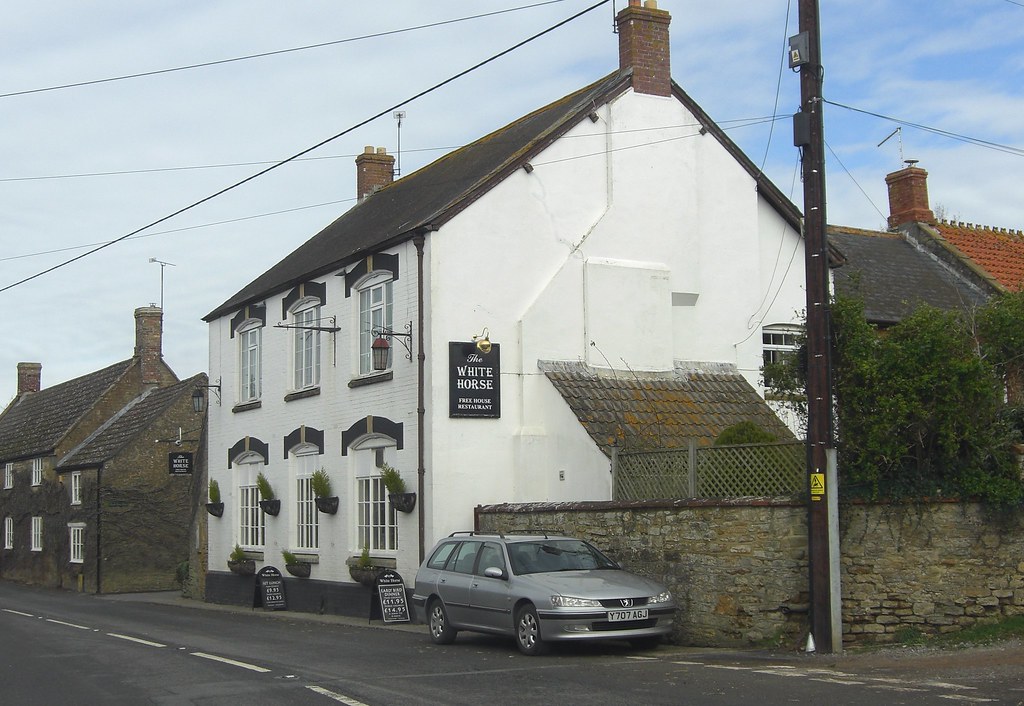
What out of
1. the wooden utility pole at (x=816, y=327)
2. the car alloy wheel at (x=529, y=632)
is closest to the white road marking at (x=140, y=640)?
the car alloy wheel at (x=529, y=632)

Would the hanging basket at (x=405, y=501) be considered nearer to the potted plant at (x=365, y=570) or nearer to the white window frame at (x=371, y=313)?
the potted plant at (x=365, y=570)

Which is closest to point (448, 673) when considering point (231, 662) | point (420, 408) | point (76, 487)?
point (231, 662)

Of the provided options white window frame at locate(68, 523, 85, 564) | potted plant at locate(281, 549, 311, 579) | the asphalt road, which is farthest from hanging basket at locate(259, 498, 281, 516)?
white window frame at locate(68, 523, 85, 564)

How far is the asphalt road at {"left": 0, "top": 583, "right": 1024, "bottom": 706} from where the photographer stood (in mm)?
10508

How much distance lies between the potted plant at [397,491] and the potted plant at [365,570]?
1.51 m

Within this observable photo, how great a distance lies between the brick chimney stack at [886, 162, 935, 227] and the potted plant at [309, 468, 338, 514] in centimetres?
1785

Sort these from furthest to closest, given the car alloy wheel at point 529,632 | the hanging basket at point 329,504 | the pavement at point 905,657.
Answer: the hanging basket at point 329,504
the car alloy wheel at point 529,632
the pavement at point 905,657

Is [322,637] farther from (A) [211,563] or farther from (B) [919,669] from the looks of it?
(A) [211,563]

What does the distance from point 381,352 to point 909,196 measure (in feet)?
58.9

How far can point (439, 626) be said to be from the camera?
1622 cm

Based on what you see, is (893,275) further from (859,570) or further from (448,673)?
(448,673)

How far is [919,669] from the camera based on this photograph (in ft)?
38.7

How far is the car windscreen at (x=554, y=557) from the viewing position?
49.5 feet

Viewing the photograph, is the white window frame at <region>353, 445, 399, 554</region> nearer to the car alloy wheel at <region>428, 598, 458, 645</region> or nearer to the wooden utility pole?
the car alloy wheel at <region>428, 598, 458, 645</region>
